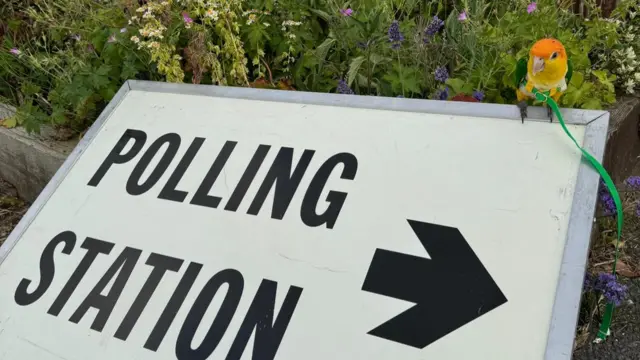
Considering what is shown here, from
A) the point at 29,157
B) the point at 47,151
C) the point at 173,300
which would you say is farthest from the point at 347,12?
the point at 29,157

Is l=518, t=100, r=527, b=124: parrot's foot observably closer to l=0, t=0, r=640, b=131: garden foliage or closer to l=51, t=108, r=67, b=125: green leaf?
l=0, t=0, r=640, b=131: garden foliage

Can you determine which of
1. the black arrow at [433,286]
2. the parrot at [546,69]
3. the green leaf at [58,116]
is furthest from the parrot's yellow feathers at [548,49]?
the green leaf at [58,116]

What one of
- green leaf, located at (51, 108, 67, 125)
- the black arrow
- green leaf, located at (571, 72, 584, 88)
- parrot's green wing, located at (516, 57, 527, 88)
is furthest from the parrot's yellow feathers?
green leaf, located at (51, 108, 67, 125)

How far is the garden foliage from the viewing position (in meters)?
2.00

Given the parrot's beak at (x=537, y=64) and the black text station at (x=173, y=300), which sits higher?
the parrot's beak at (x=537, y=64)

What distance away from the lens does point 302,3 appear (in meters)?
2.45

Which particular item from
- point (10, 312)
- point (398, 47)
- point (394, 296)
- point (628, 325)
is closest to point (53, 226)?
point (10, 312)

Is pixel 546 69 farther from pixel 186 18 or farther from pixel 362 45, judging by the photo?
pixel 186 18

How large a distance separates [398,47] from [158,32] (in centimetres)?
98

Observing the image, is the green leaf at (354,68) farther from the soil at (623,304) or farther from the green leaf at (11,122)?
the green leaf at (11,122)

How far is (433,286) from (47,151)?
7.54 ft

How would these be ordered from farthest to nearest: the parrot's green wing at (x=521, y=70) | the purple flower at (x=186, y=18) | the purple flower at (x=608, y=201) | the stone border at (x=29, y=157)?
the stone border at (x=29, y=157), the purple flower at (x=186, y=18), the purple flower at (x=608, y=201), the parrot's green wing at (x=521, y=70)

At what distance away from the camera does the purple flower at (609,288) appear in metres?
1.59

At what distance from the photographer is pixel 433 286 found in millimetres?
1153
